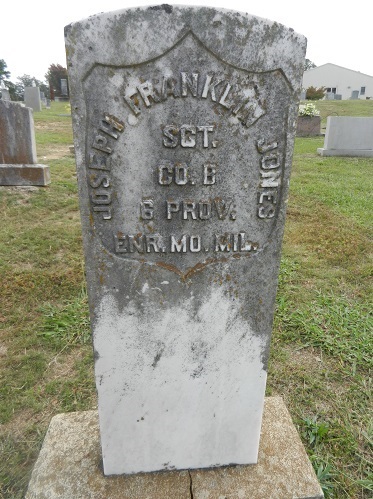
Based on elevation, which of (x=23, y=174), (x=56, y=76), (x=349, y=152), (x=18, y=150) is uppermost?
(x=56, y=76)

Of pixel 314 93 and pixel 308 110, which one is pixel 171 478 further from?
pixel 314 93

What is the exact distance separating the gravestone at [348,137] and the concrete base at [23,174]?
299 inches

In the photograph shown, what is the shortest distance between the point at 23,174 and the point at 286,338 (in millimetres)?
5098

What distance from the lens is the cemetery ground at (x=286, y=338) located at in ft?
6.92

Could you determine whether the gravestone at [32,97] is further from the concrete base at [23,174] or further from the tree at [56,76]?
the concrete base at [23,174]

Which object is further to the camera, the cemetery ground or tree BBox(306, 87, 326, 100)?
tree BBox(306, 87, 326, 100)

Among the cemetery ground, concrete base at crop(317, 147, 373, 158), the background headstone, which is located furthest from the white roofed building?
the cemetery ground

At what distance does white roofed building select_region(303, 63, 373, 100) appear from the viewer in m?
52.7

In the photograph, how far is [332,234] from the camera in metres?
4.78

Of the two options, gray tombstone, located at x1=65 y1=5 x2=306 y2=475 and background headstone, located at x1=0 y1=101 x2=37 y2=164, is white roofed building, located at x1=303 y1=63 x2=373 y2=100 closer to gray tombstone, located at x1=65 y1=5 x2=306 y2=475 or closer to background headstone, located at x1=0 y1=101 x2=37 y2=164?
background headstone, located at x1=0 y1=101 x2=37 y2=164

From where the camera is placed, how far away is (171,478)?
170 centimetres

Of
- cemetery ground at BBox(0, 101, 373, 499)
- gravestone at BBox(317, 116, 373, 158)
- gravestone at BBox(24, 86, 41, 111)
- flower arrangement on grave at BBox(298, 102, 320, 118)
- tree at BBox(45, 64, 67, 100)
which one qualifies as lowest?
cemetery ground at BBox(0, 101, 373, 499)

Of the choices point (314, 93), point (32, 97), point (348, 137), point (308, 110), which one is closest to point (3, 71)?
point (32, 97)

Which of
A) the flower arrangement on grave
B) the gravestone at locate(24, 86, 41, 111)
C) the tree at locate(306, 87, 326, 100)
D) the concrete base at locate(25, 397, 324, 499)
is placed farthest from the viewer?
the tree at locate(306, 87, 326, 100)
